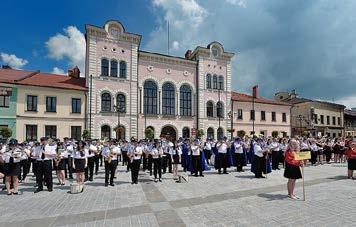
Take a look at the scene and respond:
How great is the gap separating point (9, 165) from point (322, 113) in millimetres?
55199

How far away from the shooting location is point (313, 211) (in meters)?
7.00

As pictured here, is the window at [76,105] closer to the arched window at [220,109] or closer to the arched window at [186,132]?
the arched window at [186,132]

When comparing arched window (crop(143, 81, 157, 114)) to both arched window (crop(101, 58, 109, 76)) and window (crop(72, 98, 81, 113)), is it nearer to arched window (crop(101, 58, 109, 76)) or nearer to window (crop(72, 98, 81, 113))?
arched window (crop(101, 58, 109, 76))

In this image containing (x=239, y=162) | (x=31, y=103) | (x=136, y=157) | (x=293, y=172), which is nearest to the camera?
(x=293, y=172)

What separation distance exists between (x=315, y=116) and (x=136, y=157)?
1916 inches

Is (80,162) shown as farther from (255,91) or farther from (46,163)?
(255,91)

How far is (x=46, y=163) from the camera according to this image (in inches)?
420

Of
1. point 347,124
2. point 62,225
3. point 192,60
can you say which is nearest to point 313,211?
point 62,225

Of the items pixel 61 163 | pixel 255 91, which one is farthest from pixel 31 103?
pixel 255 91

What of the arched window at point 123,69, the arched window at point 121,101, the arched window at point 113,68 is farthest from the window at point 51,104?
the arched window at point 123,69

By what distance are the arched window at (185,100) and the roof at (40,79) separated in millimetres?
13475

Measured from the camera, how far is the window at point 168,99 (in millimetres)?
38906

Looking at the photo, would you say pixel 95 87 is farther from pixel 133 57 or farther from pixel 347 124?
pixel 347 124

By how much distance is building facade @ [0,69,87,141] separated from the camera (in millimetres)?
30312
